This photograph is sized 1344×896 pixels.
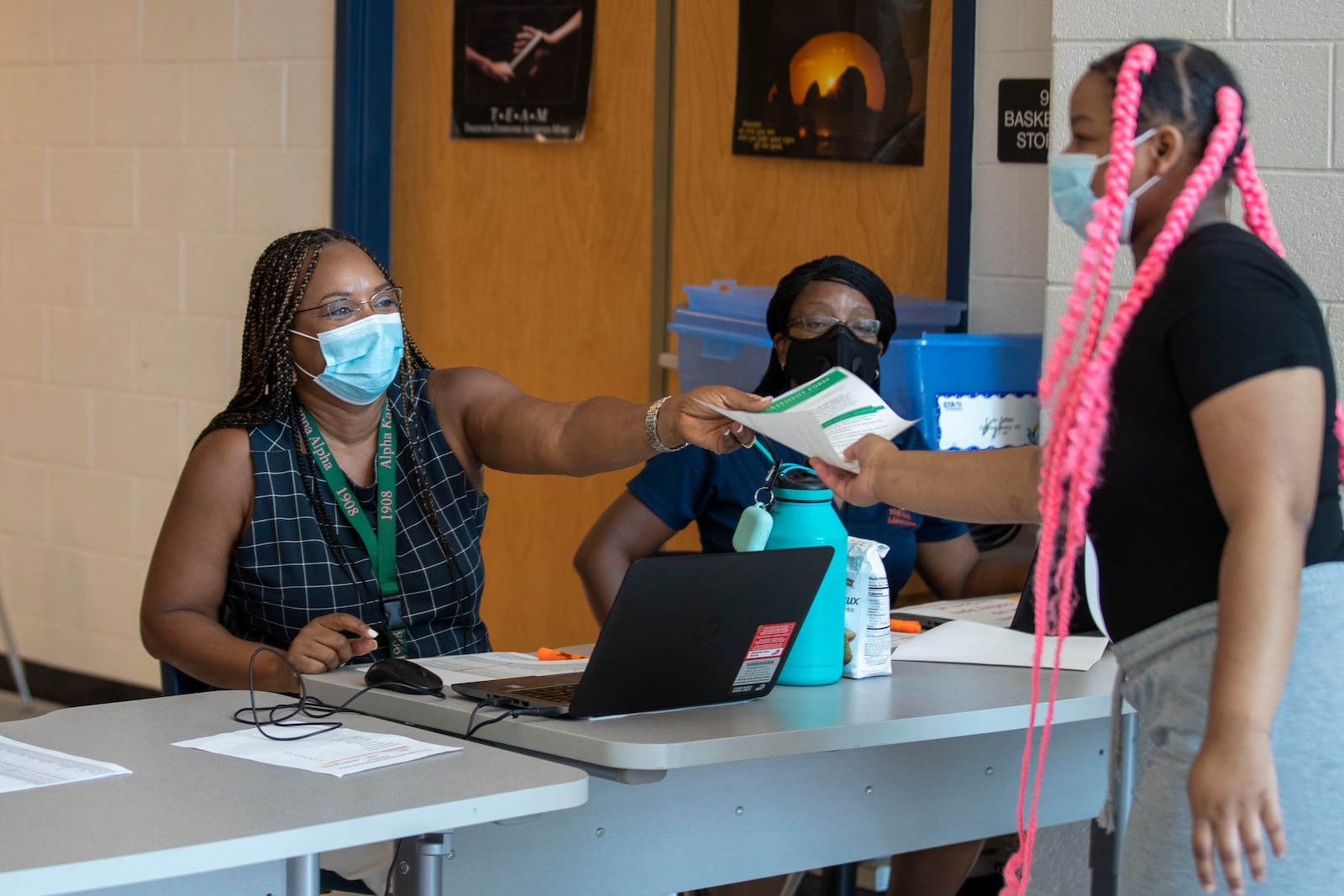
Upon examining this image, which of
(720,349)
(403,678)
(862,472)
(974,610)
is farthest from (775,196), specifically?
(403,678)

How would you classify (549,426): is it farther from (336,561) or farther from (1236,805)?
(1236,805)

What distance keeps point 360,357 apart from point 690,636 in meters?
0.86

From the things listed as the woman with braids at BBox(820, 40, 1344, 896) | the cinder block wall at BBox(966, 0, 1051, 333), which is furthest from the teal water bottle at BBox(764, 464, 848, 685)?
the cinder block wall at BBox(966, 0, 1051, 333)

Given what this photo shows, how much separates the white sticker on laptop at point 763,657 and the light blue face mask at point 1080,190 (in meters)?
0.55

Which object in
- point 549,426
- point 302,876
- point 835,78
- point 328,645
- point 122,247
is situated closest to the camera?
point 302,876

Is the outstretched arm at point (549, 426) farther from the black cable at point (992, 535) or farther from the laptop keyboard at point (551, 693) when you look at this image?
the black cable at point (992, 535)

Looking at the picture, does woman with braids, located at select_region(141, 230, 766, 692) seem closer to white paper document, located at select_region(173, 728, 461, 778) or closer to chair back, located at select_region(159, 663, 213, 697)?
chair back, located at select_region(159, 663, 213, 697)

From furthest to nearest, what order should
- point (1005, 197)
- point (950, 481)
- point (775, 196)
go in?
point (775, 196)
point (1005, 197)
point (950, 481)

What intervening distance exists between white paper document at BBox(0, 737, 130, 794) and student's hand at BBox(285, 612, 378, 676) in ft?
1.34

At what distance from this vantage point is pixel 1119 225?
1.40 meters

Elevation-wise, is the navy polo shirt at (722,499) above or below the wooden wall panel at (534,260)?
below

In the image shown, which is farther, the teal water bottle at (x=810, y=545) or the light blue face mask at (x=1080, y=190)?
the teal water bottle at (x=810, y=545)

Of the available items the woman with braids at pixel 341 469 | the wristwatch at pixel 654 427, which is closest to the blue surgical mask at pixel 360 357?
the woman with braids at pixel 341 469

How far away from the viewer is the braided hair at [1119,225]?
1.36 metres
